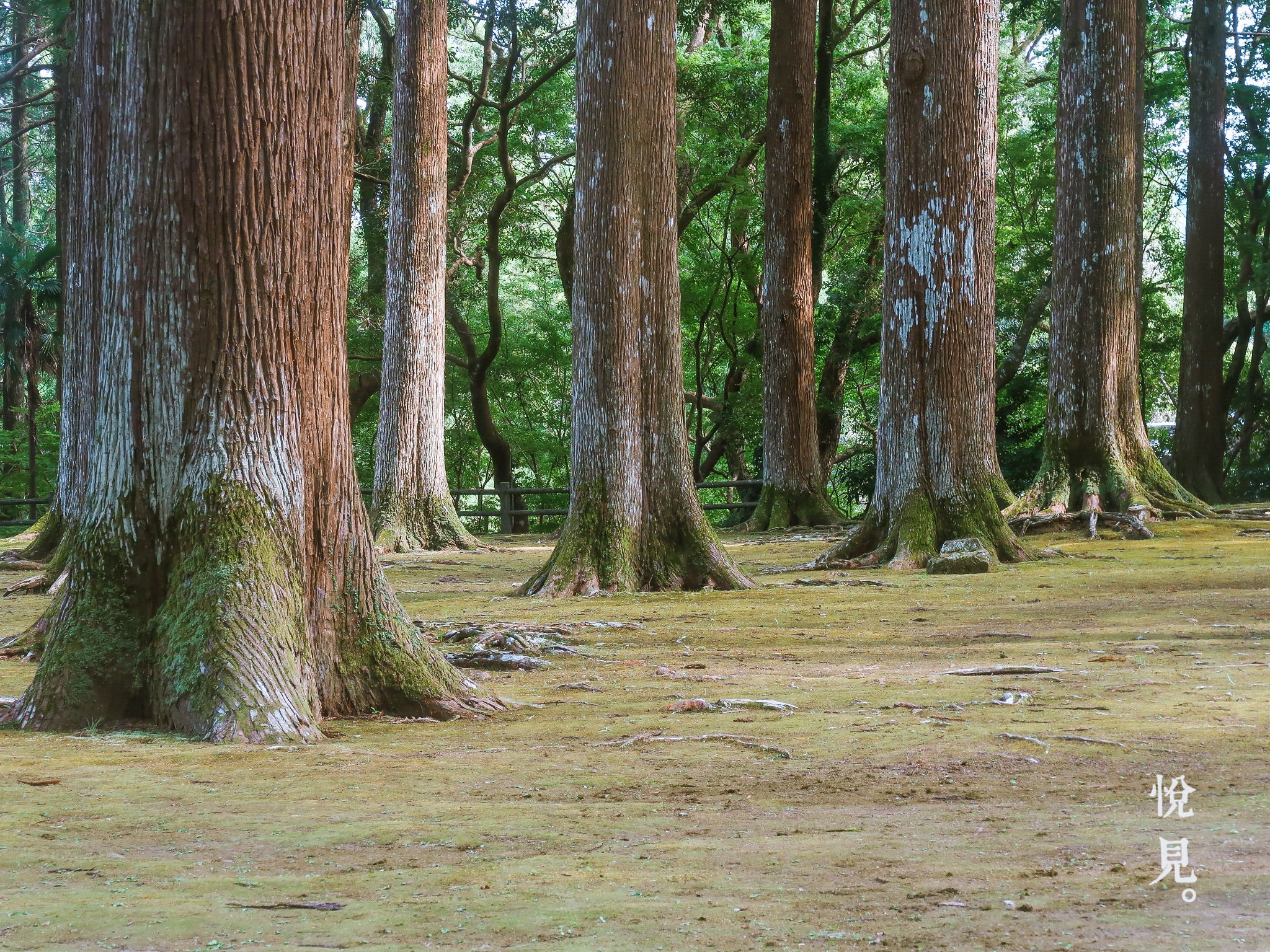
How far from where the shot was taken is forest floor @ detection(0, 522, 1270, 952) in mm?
2098

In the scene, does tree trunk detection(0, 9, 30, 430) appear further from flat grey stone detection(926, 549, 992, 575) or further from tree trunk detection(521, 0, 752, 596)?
flat grey stone detection(926, 549, 992, 575)

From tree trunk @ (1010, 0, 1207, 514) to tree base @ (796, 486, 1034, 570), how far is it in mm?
2560

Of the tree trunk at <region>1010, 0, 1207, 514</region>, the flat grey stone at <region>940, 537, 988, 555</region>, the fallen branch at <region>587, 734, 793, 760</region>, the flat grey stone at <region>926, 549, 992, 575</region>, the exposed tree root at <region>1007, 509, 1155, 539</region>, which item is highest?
the tree trunk at <region>1010, 0, 1207, 514</region>

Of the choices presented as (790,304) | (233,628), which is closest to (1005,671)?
(233,628)

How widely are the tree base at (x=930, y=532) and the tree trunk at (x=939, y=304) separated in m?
0.01

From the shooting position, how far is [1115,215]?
13.3 m

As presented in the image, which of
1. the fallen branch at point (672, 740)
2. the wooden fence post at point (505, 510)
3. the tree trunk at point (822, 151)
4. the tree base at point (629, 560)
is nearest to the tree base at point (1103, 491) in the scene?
the tree base at point (629, 560)

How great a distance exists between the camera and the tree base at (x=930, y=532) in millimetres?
10297

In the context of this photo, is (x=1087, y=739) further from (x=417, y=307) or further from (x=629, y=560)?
(x=417, y=307)

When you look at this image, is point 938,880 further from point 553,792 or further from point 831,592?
point 831,592

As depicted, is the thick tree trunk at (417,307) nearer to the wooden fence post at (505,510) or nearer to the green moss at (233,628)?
the wooden fence post at (505,510)

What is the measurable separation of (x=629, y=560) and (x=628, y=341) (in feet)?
5.54

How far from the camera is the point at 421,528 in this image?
49.8 feet

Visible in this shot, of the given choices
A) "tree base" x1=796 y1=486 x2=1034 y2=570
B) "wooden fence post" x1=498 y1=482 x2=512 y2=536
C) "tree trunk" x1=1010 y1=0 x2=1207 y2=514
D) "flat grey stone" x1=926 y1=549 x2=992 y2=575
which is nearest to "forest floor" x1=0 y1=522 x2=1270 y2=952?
"flat grey stone" x1=926 y1=549 x2=992 y2=575
